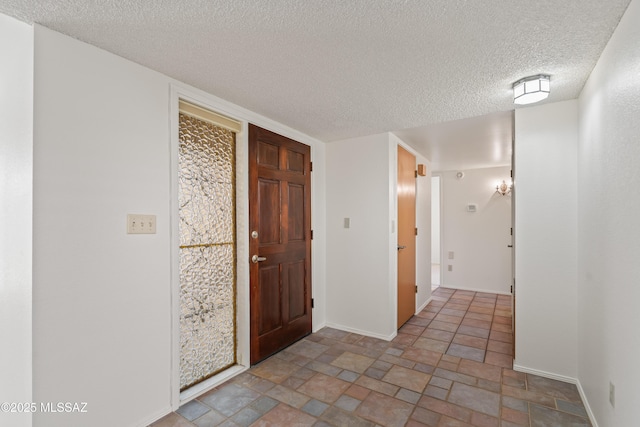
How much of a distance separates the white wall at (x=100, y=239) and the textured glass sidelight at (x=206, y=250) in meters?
0.23

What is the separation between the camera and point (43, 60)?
4.87ft

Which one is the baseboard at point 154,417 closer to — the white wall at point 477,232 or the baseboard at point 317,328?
the baseboard at point 317,328

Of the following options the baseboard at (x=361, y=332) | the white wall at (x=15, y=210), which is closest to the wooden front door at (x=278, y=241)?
the baseboard at (x=361, y=332)

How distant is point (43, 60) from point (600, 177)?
3.10 metres

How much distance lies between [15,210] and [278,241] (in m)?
1.86

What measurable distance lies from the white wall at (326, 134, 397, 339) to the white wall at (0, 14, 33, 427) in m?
2.68

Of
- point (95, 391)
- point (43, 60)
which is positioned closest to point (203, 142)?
point (43, 60)

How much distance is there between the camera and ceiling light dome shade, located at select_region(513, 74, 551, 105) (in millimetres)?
1956

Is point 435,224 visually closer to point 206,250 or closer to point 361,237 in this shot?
point 361,237

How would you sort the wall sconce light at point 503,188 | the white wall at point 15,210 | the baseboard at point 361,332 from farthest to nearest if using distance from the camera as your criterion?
1. the wall sconce light at point 503,188
2. the baseboard at point 361,332
3. the white wall at point 15,210

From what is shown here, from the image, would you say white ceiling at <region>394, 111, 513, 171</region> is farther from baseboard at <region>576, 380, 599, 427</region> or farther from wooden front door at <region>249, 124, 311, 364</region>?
baseboard at <region>576, 380, 599, 427</region>

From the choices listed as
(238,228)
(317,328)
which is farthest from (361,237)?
(238,228)

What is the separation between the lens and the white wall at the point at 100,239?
4.85 ft

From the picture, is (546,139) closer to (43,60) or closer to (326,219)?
(326,219)
